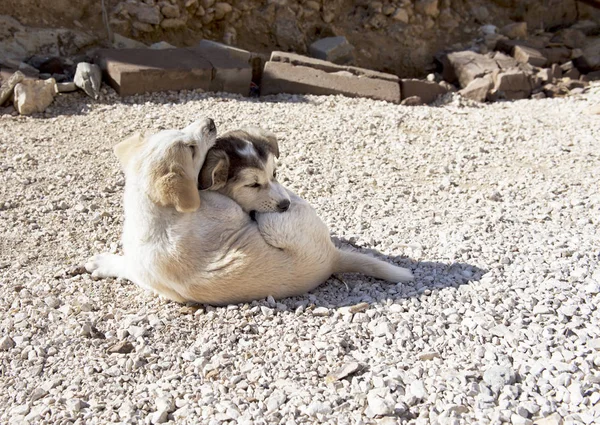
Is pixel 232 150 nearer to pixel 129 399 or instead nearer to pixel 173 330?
pixel 173 330

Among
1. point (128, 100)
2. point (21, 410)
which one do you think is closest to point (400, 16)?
point (128, 100)

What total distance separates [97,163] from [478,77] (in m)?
6.38

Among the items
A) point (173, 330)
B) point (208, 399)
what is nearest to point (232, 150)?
point (173, 330)

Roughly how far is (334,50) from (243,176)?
263 inches

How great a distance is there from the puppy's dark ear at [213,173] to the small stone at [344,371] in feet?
5.15

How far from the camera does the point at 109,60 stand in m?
8.70

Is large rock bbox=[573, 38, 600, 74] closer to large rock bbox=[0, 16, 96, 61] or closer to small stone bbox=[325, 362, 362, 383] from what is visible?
large rock bbox=[0, 16, 96, 61]

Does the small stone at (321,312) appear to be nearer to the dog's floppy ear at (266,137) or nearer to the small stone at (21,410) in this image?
the dog's floppy ear at (266,137)

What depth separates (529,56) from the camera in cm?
1134

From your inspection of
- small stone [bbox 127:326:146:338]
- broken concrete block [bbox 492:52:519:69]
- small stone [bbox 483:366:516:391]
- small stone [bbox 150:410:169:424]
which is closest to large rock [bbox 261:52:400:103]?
broken concrete block [bbox 492:52:519:69]

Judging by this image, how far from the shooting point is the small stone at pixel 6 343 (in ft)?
13.7

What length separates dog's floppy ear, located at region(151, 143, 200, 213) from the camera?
13.5 ft

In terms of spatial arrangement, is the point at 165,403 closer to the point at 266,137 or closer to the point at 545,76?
the point at 266,137

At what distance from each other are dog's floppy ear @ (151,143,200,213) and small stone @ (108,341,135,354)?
88 centimetres
